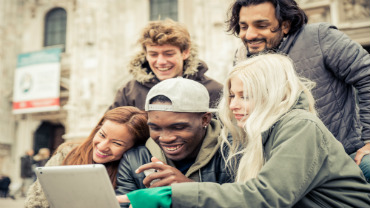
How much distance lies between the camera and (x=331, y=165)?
61.7 inches

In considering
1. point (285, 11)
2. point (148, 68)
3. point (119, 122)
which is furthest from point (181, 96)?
point (148, 68)

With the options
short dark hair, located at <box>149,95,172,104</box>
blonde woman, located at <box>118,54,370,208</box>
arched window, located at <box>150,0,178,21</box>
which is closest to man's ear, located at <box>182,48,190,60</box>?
short dark hair, located at <box>149,95,172,104</box>

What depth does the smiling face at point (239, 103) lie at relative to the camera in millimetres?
1807

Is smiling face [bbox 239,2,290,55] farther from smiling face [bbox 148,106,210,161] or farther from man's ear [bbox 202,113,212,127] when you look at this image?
smiling face [bbox 148,106,210,161]

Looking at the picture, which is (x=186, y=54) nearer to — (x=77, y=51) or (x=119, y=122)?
(x=119, y=122)

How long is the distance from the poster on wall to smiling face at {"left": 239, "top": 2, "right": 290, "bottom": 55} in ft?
40.2

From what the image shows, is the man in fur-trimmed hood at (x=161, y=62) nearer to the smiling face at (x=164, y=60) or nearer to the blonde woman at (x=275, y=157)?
the smiling face at (x=164, y=60)

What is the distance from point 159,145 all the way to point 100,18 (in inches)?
481

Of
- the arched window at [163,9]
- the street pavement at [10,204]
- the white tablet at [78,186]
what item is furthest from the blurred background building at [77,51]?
the white tablet at [78,186]

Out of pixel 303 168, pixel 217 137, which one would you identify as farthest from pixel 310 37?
pixel 303 168

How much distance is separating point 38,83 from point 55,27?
3.78 m

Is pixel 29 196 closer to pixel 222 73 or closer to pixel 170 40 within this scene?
pixel 170 40

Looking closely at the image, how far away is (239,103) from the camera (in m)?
1.84

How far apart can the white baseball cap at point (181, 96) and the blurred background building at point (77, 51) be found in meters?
8.79
